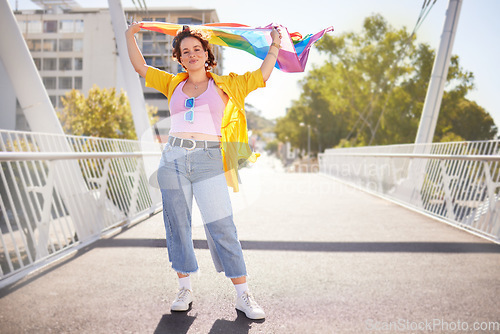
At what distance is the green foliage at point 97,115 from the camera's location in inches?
1341

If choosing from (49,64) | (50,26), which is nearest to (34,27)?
(50,26)

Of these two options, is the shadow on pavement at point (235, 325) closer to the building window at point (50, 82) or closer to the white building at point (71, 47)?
the white building at point (71, 47)

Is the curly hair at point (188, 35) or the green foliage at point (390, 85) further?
the green foliage at point (390, 85)

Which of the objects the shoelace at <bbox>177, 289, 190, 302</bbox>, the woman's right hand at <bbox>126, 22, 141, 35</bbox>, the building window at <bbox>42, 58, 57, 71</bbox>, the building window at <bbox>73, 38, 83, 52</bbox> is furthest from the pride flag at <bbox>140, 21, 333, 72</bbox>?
the building window at <bbox>42, 58, 57, 71</bbox>

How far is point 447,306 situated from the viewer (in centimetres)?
351

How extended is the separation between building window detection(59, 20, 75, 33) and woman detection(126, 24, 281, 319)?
239 ft

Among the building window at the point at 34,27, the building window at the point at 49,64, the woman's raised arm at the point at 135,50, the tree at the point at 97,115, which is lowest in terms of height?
the tree at the point at 97,115

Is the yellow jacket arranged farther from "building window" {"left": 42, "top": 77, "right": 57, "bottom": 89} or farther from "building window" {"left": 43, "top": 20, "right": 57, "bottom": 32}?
"building window" {"left": 43, "top": 20, "right": 57, "bottom": 32}

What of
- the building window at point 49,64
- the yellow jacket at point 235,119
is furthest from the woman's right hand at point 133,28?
the building window at point 49,64

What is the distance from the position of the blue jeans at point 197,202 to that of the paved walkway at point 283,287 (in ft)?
0.40

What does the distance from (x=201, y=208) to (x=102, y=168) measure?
5.04 m

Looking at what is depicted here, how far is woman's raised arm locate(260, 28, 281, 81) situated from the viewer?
2.69 m

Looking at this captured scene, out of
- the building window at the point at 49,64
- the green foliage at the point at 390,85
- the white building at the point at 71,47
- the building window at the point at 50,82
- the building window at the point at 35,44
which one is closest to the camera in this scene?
the green foliage at the point at 390,85

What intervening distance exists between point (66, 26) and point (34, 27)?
17.0ft
